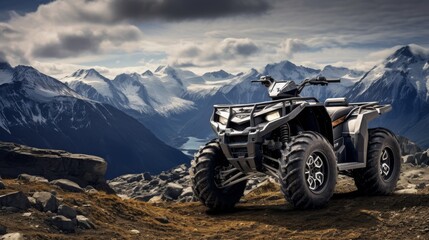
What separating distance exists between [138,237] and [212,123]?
4.88 meters

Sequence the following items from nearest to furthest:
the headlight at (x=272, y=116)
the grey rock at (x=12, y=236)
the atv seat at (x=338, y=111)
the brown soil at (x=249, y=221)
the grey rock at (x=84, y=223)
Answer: the grey rock at (x=12, y=236), the brown soil at (x=249, y=221), the grey rock at (x=84, y=223), the headlight at (x=272, y=116), the atv seat at (x=338, y=111)

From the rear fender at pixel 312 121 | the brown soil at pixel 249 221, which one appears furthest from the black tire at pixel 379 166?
the rear fender at pixel 312 121

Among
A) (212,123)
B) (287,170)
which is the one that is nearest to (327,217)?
(287,170)

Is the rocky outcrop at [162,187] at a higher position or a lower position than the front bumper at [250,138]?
lower

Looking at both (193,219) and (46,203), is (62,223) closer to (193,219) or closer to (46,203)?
(46,203)

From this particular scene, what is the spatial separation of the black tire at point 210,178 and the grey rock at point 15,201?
528 cm

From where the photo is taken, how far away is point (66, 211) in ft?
35.1

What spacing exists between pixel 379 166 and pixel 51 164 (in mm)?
66191

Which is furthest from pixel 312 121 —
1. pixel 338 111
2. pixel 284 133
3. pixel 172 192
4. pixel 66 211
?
pixel 172 192

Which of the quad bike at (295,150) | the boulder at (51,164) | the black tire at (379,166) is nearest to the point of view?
the quad bike at (295,150)

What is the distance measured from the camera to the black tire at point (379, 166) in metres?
15.5

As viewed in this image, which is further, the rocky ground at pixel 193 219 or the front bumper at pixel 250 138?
the front bumper at pixel 250 138

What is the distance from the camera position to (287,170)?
1265 cm

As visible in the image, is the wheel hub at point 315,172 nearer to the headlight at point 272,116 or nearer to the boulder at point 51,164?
the headlight at point 272,116
